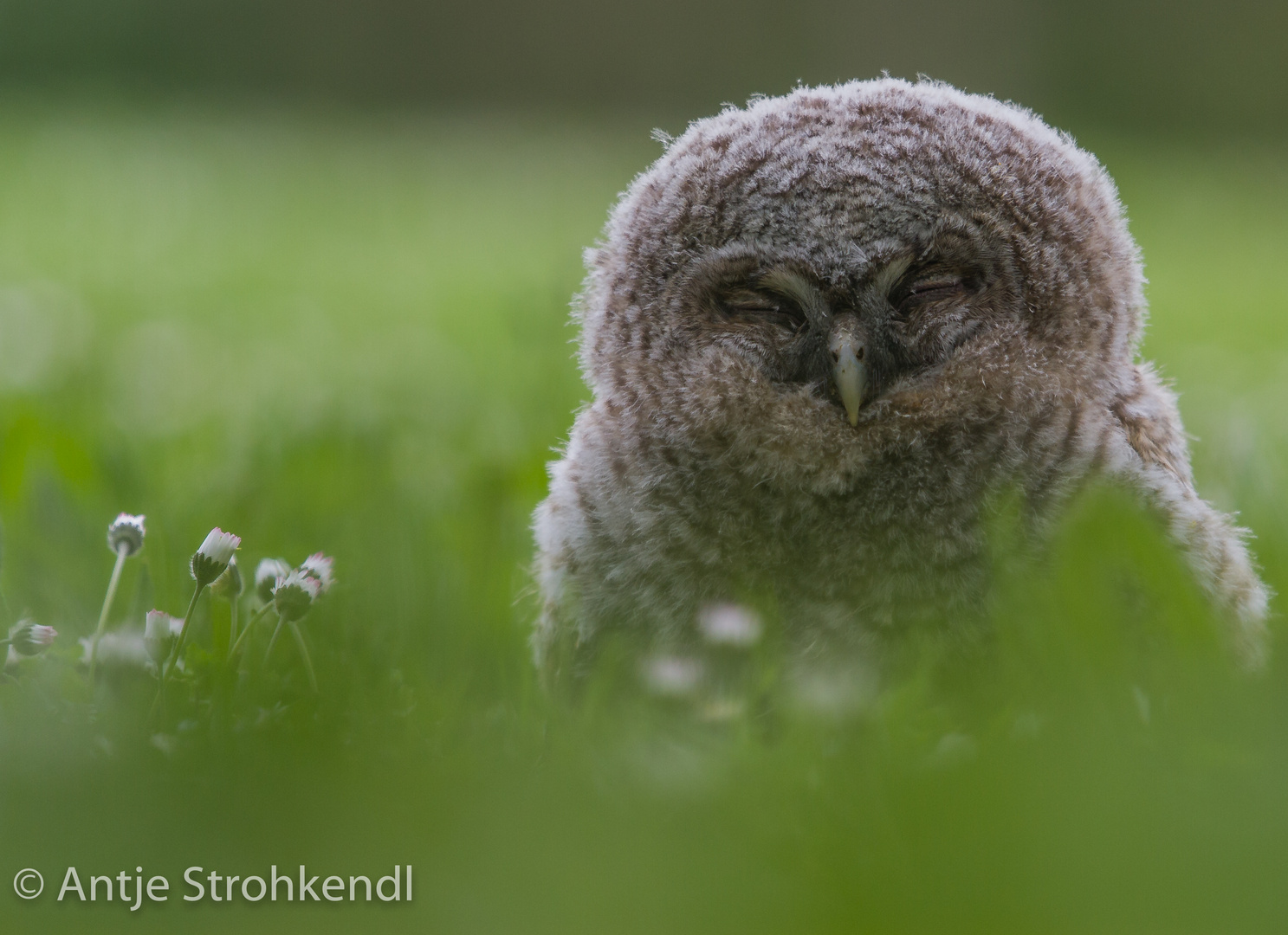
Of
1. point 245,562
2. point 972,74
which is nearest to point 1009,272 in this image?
point 245,562

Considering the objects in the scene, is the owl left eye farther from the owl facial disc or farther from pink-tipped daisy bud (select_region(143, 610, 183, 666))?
pink-tipped daisy bud (select_region(143, 610, 183, 666))

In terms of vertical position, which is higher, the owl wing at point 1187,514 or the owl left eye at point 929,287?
the owl left eye at point 929,287

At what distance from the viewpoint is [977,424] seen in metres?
2.39

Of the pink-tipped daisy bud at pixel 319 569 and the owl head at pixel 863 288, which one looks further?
the owl head at pixel 863 288

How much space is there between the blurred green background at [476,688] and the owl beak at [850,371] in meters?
0.44

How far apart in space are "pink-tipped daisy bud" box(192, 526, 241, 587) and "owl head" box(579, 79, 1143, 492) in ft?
2.95

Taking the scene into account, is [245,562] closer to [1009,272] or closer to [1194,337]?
[1009,272]

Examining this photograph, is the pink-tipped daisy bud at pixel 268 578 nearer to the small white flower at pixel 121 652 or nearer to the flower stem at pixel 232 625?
the flower stem at pixel 232 625

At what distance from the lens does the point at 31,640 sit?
78.0 inches

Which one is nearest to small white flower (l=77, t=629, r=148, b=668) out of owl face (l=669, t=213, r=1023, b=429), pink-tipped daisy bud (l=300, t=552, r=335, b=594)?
pink-tipped daisy bud (l=300, t=552, r=335, b=594)

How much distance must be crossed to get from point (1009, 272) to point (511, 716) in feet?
4.23

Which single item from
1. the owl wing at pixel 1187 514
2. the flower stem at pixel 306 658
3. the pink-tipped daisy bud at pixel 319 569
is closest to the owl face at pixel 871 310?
the owl wing at pixel 1187 514

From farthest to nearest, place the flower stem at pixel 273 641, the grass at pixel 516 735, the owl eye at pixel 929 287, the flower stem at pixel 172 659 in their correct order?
the owl eye at pixel 929 287, the flower stem at pixel 273 641, the flower stem at pixel 172 659, the grass at pixel 516 735

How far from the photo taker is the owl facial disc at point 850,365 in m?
2.39
